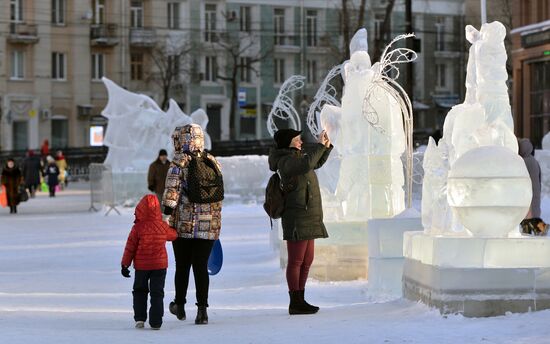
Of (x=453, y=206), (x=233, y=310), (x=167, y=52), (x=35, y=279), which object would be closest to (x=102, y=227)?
(x=35, y=279)

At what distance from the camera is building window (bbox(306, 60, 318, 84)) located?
6862 centimetres

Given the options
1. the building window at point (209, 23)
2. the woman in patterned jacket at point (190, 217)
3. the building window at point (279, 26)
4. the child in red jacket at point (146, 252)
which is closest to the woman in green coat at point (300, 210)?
the woman in patterned jacket at point (190, 217)

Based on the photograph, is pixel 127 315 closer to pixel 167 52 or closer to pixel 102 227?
pixel 102 227

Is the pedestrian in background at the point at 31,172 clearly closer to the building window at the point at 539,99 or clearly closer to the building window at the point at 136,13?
the building window at the point at 539,99

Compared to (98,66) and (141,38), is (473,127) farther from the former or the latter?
(98,66)

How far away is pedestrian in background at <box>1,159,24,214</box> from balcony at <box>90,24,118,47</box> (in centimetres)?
2998

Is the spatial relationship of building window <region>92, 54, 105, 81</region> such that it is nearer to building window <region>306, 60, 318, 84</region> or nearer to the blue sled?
building window <region>306, 60, 318, 84</region>

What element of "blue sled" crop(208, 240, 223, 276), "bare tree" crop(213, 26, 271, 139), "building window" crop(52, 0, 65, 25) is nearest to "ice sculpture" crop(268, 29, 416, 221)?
"blue sled" crop(208, 240, 223, 276)

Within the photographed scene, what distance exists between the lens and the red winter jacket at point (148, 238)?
10.7 metres

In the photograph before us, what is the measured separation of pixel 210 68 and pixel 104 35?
5913 millimetres

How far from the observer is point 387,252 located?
13555mm

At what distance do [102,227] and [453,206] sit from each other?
1751 centimetres

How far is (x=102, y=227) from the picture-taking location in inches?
1065

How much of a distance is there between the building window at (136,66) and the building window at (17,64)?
5.22 metres
